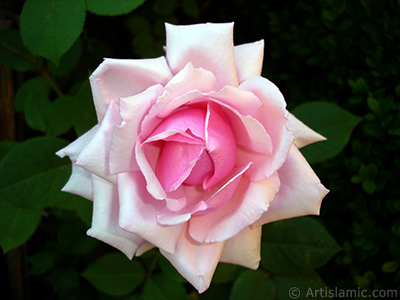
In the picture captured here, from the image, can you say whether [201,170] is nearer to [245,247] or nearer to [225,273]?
[245,247]

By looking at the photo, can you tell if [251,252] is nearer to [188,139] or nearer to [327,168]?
[188,139]

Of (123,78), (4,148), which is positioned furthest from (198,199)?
(4,148)

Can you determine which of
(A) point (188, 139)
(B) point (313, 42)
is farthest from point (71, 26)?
(B) point (313, 42)

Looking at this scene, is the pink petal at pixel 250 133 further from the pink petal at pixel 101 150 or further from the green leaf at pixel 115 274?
the green leaf at pixel 115 274

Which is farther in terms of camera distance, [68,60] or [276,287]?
[68,60]

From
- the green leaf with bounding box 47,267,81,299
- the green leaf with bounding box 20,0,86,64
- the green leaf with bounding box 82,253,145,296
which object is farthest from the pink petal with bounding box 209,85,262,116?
the green leaf with bounding box 47,267,81,299

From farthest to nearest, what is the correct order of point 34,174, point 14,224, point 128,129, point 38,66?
point 38,66 < point 14,224 < point 34,174 < point 128,129
